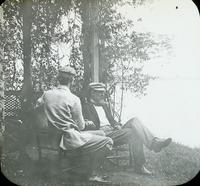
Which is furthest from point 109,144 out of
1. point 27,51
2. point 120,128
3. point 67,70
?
point 27,51

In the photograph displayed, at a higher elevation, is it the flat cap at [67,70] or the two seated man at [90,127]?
the flat cap at [67,70]

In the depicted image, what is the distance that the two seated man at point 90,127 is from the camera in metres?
3.03

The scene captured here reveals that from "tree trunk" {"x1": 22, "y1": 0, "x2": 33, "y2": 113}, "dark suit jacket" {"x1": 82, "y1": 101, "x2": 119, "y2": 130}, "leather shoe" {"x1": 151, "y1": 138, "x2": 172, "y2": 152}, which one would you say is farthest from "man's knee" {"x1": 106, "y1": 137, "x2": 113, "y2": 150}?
"tree trunk" {"x1": 22, "y1": 0, "x2": 33, "y2": 113}

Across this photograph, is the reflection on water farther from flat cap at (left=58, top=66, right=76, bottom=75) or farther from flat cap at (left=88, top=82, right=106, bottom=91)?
flat cap at (left=58, top=66, right=76, bottom=75)

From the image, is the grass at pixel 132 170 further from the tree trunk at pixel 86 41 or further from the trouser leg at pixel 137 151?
the tree trunk at pixel 86 41

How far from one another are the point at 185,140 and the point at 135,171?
1.70 feet

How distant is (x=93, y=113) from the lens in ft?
10.1

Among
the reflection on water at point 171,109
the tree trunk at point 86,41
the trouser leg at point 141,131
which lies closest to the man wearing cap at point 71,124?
the tree trunk at point 86,41

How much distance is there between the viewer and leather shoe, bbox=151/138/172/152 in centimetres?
307

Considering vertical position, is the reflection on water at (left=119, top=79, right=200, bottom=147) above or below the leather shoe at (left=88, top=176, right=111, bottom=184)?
above

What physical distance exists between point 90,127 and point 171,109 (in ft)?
2.39

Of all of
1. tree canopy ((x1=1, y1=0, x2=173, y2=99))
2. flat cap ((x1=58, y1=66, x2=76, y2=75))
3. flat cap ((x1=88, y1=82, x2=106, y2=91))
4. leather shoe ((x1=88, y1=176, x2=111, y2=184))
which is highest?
tree canopy ((x1=1, y1=0, x2=173, y2=99))

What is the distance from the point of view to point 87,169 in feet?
9.93

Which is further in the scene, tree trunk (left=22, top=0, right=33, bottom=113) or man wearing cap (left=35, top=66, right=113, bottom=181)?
tree trunk (left=22, top=0, right=33, bottom=113)
